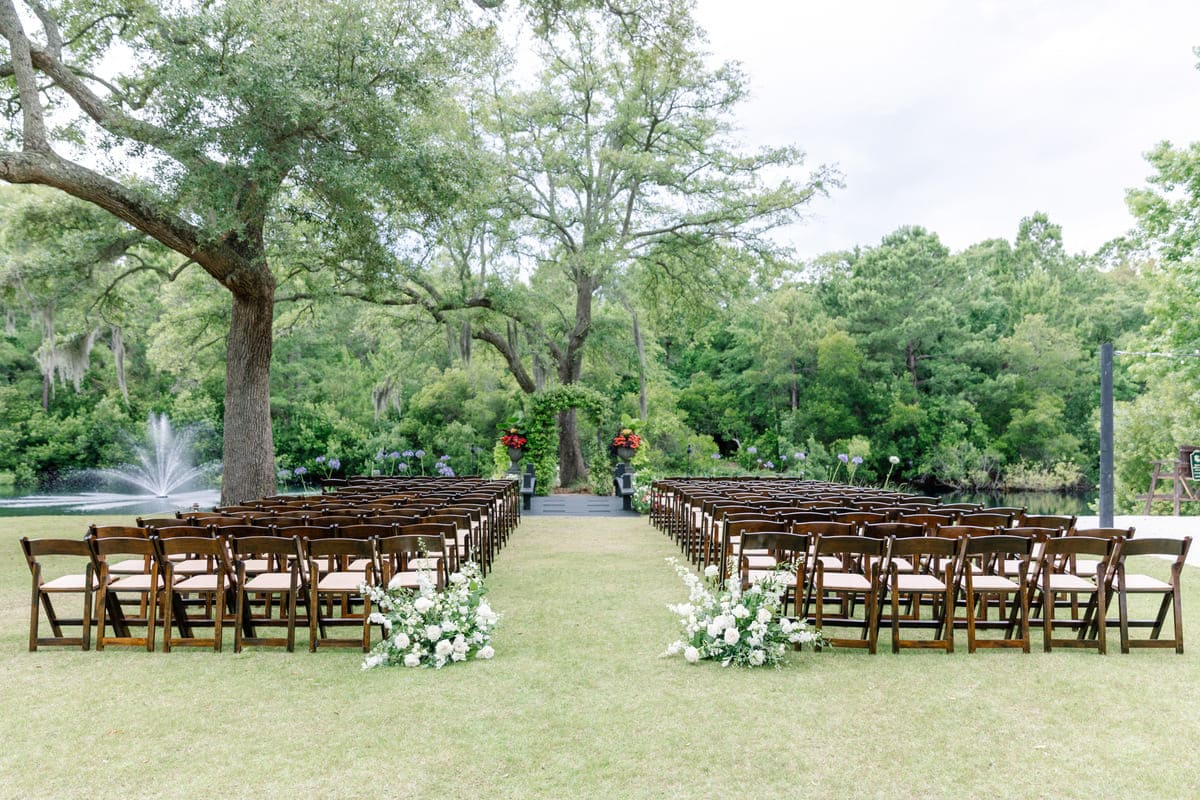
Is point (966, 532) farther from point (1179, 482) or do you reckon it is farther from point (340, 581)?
point (1179, 482)

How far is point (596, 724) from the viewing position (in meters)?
3.90

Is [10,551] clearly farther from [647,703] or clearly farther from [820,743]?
[820,743]

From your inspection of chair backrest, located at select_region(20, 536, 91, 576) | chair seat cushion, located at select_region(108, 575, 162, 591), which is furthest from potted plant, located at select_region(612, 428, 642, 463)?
chair backrest, located at select_region(20, 536, 91, 576)

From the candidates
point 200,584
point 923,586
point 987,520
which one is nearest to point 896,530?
point 923,586

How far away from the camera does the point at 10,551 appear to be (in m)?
10.5

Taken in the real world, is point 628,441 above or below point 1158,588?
above

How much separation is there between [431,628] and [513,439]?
525 inches

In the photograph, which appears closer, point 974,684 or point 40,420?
point 974,684

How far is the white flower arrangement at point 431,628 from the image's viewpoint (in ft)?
16.3

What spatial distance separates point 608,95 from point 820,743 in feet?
66.2

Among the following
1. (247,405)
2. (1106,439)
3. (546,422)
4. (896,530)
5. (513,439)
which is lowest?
(896,530)

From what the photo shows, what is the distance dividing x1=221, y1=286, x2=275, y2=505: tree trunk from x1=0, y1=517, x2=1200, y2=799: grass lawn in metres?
7.15

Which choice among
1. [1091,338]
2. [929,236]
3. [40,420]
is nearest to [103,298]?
[40,420]

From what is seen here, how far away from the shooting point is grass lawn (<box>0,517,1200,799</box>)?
3.26 metres
